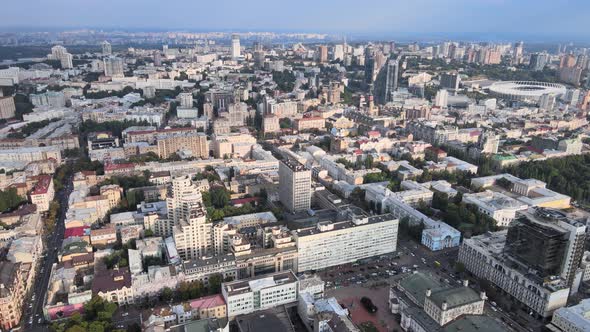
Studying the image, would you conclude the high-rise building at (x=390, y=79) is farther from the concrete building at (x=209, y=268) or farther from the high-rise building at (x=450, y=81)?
the concrete building at (x=209, y=268)

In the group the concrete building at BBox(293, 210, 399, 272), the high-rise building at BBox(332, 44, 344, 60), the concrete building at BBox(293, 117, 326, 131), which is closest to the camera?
the concrete building at BBox(293, 210, 399, 272)

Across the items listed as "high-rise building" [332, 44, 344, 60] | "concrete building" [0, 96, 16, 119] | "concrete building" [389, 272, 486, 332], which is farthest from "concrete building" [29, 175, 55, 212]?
"high-rise building" [332, 44, 344, 60]

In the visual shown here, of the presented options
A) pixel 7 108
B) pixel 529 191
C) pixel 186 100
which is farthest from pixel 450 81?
pixel 7 108

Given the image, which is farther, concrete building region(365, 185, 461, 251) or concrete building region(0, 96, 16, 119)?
concrete building region(0, 96, 16, 119)

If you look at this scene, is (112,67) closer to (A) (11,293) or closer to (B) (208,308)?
(A) (11,293)

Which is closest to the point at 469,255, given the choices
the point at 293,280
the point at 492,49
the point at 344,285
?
the point at 344,285

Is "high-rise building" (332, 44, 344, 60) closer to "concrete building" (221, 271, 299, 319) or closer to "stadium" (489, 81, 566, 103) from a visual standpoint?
"stadium" (489, 81, 566, 103)
